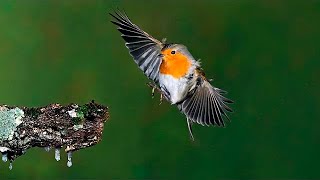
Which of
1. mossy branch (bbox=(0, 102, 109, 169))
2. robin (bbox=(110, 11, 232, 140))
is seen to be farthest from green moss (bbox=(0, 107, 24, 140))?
robin (bbox=(110, 11, 232, 140))

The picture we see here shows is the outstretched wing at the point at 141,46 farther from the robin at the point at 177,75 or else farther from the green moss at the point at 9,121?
the green moss at the point at 9,121

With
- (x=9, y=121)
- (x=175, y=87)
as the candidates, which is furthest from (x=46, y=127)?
(x=175, y=87)

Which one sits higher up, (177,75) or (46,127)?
(177,75)

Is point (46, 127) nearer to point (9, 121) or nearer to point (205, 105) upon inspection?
point (9, 121)

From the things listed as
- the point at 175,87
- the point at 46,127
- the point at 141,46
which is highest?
the point at 141,46

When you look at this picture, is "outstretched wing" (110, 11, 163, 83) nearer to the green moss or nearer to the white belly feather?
the white belly feather

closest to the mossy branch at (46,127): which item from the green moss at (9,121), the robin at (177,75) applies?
the green moss at (9,121)

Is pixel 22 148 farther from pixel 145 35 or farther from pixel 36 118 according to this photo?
pixel 145 35
